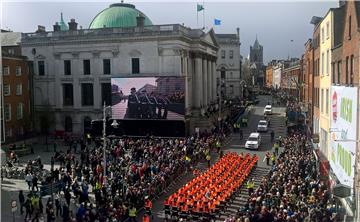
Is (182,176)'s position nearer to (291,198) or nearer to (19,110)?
(291,198)

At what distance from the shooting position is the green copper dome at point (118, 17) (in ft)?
196

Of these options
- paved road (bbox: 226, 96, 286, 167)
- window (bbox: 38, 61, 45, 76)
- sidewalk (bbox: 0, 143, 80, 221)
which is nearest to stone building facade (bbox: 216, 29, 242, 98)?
paved road (bbox: 226, 96, 286, 167)

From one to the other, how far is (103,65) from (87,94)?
4293 millimetres

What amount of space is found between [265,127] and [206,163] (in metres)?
17.2

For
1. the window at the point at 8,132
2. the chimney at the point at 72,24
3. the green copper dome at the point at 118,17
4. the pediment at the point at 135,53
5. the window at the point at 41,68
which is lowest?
the window at the point at 8,132

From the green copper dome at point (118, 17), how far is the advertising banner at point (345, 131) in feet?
141

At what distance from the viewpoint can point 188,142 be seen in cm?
3797

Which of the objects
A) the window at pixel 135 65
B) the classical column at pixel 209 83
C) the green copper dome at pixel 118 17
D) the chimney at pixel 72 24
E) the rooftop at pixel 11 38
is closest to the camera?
the window at pixel 135 65

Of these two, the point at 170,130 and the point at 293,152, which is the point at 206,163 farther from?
the point at 170,130

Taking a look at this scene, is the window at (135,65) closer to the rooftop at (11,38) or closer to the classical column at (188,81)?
the classical column at (188,81)

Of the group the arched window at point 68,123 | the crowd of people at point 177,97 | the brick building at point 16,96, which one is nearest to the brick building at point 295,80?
the crowd of people at point 177,97

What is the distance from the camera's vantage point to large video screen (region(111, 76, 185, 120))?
45.4 m

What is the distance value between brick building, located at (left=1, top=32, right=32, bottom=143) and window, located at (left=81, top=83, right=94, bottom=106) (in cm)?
636

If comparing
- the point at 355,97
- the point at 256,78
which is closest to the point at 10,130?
the point at 355,97
